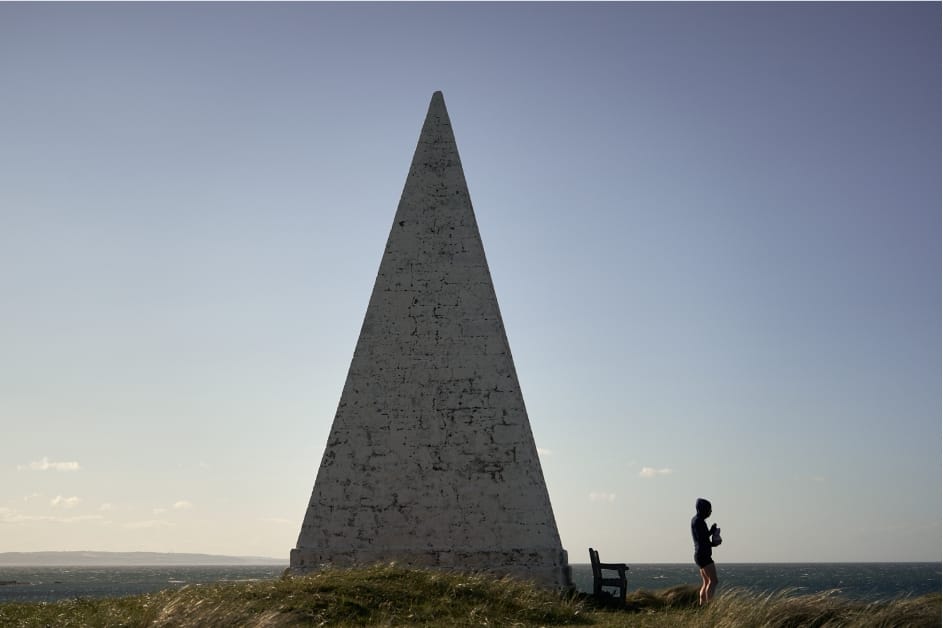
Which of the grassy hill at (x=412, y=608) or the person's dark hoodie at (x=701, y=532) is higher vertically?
the person's dark hoodie at (x=701, y=532)

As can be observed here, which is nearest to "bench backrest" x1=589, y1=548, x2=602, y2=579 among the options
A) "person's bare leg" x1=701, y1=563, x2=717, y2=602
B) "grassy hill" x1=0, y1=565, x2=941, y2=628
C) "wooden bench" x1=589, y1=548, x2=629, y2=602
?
"wooden bench" x1=589, y1=548, x2=629, y2=602

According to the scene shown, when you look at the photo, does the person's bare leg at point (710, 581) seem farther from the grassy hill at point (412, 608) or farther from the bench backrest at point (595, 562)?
the bench backrest at point (595, 562)

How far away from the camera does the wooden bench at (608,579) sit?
51.9 feet

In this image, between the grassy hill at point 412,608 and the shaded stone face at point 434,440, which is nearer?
the grassy hill at point 412,608

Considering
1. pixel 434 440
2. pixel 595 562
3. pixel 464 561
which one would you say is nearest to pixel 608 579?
pixel 595 562

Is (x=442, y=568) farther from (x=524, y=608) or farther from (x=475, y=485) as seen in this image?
(x=524, y=608)

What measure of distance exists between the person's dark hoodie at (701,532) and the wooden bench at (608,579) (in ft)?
10.8

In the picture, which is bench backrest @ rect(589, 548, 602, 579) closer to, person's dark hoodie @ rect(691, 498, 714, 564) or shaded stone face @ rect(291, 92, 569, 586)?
shaded stone face @ rect(291, 92, 569, 586)

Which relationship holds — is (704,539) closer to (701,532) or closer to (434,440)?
(701,532)

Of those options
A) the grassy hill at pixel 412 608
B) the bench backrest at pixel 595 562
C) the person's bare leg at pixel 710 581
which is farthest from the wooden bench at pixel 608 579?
the person's bare leg at pixel 710 581

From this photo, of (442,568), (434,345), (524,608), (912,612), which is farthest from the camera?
(434,345)

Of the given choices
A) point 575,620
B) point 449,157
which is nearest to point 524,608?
point 575,620

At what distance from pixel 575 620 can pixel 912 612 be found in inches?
176

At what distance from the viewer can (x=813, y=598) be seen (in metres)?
11.4
